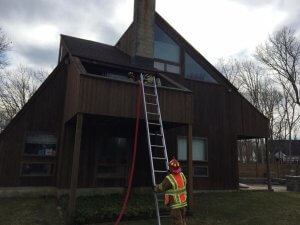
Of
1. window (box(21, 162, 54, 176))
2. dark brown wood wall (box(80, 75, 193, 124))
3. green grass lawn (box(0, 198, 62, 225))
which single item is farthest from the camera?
window (box(21, 162, 54, 176))

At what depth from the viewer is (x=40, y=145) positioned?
11477mm

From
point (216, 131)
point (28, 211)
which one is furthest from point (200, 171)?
point (28, 211)

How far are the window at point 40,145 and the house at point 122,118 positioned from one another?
1.5 inches

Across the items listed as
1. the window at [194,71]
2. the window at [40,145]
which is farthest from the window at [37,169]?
the window at [194,71]

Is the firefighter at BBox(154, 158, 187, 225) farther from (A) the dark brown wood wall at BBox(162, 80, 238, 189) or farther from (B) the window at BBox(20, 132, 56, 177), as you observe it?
(A) the dark brown wood wall at BBox(162, 80, 238, 189)

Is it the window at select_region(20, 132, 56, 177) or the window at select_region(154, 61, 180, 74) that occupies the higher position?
the window at select_region(154, 61, 180, 74)

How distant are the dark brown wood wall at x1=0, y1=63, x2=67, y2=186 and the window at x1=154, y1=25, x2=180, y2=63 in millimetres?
4848

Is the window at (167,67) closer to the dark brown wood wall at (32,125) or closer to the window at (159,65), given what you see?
the window at (159,65)

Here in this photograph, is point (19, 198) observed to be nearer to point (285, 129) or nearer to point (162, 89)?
point (162, 89)

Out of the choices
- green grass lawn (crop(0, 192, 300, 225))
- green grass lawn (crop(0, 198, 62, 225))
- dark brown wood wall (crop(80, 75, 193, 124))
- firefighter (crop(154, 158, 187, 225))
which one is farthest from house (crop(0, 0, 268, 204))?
firefighter (crop(154, 158, 187, 225))

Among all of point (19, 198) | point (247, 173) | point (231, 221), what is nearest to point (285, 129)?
point (247, 173)

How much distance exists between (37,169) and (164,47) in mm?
8539

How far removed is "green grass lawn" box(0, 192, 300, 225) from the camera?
824cm

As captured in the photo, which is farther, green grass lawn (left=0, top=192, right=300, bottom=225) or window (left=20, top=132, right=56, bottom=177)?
window (left=20, top=132, right=56, bottom=177)
